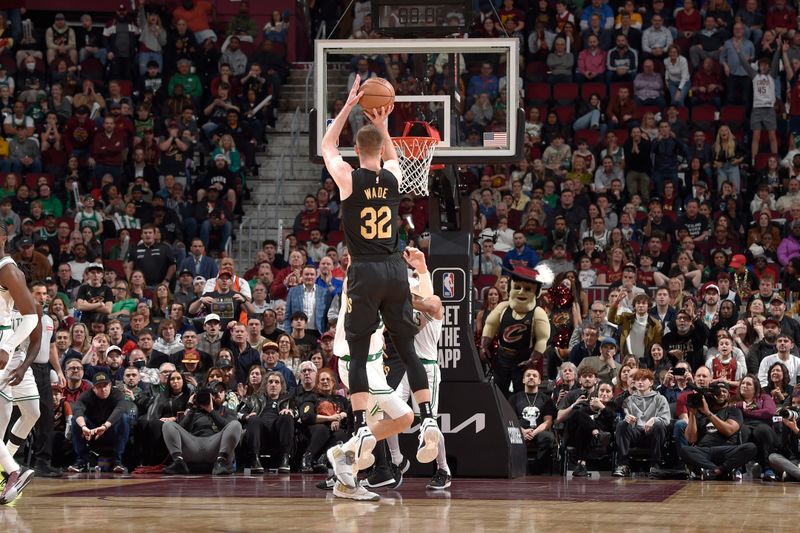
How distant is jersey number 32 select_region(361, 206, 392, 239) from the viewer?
880 cm

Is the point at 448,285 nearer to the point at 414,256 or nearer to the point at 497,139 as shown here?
the point at 497,139

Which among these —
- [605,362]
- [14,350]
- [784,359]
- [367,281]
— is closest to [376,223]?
[367,281]

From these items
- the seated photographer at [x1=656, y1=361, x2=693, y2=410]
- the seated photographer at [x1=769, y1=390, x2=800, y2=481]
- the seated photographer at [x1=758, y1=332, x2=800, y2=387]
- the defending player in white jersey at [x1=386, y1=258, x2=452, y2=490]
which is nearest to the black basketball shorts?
the defending player in white jersey at [x1=386, y1=258, x2=452, y2=490]

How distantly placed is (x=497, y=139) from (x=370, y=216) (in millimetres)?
3405

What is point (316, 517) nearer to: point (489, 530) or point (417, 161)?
point (489, 530)

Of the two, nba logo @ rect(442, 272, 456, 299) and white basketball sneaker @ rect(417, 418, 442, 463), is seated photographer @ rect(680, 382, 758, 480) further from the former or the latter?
white basketball sneaker @ rect(417, 418, 442, 463)

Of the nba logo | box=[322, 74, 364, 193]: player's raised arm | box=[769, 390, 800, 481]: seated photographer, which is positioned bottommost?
box=[769, 390, 800, 481]: seated photographer

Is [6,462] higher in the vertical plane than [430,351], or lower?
lower

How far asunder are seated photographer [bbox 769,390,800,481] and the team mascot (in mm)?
2758

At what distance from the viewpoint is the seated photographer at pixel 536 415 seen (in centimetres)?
1395

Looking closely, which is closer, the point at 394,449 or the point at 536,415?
the point at 394,449

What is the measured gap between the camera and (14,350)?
30.6 feet

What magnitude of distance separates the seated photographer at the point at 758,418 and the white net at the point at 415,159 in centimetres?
487

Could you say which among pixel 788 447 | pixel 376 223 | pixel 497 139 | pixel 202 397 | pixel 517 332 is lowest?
pixel 788 447
